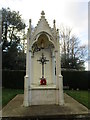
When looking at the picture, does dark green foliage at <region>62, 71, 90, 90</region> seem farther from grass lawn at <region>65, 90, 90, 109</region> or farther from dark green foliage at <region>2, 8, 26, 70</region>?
dark green foliage at <region>2, 8, 26, 70</region>

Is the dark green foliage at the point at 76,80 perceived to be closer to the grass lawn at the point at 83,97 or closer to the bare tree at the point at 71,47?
the grass lawn at the point at 83,97

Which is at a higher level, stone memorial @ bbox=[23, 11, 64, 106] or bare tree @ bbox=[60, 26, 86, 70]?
bare tree @ bbox=[60, 26, 86, 70]

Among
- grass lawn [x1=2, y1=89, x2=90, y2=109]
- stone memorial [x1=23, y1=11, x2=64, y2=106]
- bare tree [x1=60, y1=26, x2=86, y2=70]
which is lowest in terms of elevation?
grass lawn [x1=2, y1=89, x2=90, y2=109]

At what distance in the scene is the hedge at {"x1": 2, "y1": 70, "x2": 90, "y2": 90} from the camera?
13.8 metres

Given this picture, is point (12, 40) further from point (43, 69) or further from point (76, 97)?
point (76, 97)

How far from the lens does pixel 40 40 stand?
681 centimetres

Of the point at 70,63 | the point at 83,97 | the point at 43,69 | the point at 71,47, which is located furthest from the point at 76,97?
the point at 71,47

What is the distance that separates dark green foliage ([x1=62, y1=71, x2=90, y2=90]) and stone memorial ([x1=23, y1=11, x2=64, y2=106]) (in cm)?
761

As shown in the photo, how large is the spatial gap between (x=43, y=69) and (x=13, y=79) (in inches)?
326

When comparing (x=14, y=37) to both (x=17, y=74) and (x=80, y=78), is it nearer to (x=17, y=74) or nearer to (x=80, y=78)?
(x=17, y=74)

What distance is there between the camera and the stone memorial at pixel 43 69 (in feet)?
18.1

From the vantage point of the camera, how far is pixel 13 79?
46.4ft

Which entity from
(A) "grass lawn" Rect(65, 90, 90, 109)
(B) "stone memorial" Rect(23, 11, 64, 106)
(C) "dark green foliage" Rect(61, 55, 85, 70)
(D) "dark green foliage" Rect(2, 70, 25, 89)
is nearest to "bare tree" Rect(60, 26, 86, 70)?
(C) "dark green foliage" Rect(61, 55, 85, 70)

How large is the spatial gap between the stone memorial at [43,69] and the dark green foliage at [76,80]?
299 inches
